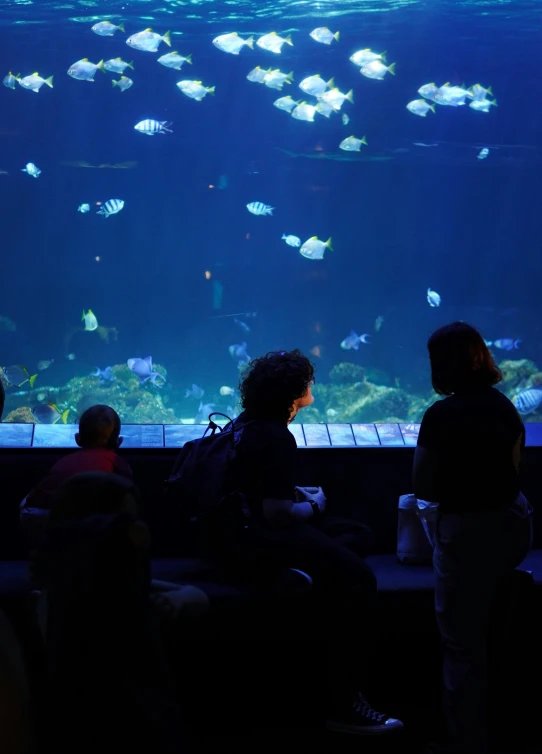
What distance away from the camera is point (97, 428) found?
311cm

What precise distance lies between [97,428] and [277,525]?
107 cm

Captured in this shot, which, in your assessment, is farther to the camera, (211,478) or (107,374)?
(107,374)

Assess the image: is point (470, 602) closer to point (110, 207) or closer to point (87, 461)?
point (87, 461)

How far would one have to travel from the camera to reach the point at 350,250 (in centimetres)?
3091

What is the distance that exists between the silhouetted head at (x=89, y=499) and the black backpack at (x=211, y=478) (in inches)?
53.2

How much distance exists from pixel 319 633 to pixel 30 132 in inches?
1086

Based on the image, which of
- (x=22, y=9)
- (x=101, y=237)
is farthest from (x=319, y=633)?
(x=101, y=237)

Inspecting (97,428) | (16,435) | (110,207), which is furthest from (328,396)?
(97,428)

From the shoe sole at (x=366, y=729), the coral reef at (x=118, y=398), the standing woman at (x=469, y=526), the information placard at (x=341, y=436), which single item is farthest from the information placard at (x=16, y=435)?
the coral reef at (x=118, y=398)

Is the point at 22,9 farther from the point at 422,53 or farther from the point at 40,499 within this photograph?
the point at 40,499

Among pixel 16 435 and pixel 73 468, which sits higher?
pixel 16 435

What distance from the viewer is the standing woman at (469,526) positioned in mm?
2369

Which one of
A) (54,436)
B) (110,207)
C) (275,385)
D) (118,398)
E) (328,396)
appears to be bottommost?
(54,436)

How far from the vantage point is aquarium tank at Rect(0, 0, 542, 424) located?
18.6 m
